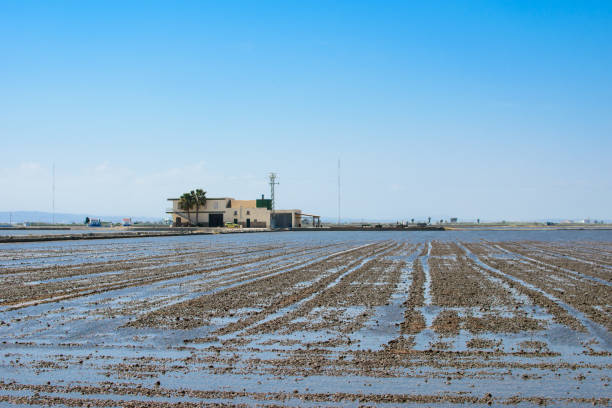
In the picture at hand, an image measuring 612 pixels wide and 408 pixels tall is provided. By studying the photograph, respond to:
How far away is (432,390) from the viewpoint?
6.64m

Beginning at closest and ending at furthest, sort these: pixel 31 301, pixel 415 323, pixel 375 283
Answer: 1. pixel 415 323
2. pixel 31 301
3. pixel 375 283

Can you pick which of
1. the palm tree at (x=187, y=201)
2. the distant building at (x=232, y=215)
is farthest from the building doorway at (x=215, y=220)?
the palm tree at (x=187, y=201)

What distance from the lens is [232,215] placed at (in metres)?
108

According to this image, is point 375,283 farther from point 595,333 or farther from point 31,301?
point 31,301

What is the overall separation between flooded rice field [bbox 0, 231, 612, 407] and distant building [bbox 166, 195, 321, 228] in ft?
290

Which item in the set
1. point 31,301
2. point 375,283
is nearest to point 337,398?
point 31,301

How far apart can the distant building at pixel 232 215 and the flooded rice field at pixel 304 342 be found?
290 feet

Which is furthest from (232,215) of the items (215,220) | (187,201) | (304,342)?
(304,342)

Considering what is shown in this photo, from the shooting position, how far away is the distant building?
350 ft

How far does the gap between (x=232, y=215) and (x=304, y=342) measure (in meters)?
99.4

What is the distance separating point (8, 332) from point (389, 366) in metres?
6.89

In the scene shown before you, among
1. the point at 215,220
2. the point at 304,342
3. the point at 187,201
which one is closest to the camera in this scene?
the point at 304,342

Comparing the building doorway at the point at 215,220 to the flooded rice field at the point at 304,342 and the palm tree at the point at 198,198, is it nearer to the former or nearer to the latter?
the palm tree at the point at 198,198

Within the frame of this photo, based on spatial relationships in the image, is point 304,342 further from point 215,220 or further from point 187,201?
point 215,220
